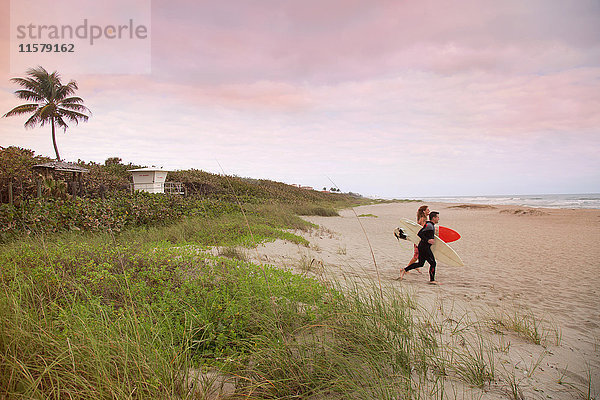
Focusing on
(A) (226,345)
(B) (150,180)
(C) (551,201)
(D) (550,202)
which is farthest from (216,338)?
(C) (551,201)

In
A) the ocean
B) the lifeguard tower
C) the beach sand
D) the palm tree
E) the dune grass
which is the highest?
the palm tree

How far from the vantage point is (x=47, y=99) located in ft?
102

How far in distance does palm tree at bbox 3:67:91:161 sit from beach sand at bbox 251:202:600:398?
3252 cm

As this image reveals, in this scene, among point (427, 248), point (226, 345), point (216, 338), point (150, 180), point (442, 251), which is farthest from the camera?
point (150, 180)

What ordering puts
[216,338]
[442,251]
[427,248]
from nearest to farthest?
[216,338] → [427,248] → [442,251]

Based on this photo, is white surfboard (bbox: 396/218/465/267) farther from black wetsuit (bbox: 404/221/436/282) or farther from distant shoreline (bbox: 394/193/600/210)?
distant shoreline (bbox: 394/193/600/210)

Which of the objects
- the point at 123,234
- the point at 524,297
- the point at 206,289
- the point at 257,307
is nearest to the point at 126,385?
the point at 257,307

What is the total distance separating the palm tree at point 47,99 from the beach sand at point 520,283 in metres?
32.5

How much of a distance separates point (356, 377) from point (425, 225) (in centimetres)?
508

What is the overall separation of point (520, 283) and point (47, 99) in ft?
132

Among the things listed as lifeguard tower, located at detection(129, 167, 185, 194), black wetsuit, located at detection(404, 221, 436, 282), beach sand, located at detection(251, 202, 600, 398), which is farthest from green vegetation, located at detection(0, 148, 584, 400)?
lifeguard tower, located at detection(129, 167, 185, 194)

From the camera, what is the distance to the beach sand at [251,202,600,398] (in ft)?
10.4

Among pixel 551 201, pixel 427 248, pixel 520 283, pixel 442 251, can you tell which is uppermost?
pixel 551 201

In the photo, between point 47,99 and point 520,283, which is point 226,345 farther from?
point 47,99
